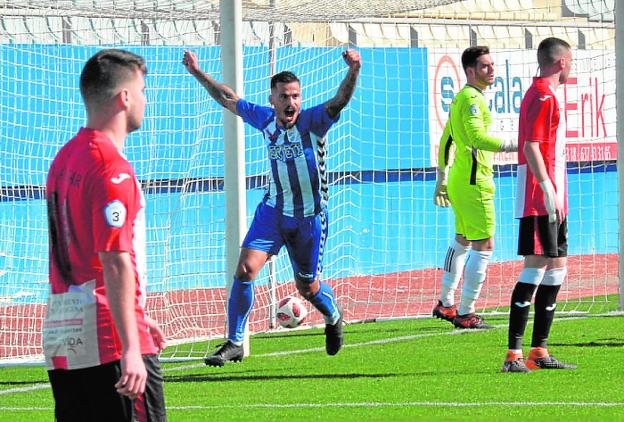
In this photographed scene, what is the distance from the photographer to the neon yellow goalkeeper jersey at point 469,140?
35.7ft

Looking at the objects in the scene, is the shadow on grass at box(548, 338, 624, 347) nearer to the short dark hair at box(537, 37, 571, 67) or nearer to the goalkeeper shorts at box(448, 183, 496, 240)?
the goalkeeper shorts at box(448, 183, 496, 240)

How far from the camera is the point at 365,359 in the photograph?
33.6ft


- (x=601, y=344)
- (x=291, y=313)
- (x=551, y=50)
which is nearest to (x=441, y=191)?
(x=291, y=313)

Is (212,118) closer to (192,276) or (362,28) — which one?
(192,276)

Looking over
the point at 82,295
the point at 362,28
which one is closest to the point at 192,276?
the point at 362,28

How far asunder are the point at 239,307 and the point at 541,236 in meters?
2.28

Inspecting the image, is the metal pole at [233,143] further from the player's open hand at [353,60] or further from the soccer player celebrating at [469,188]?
the soccer player celebrating at [469,188]

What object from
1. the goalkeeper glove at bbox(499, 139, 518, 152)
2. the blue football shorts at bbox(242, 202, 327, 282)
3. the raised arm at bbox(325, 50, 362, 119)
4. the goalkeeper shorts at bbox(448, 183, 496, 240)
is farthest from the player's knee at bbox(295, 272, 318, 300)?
the goalkeeper shorts at bbox(448, 183, 496, 240)

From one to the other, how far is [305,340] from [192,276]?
88.5 inches

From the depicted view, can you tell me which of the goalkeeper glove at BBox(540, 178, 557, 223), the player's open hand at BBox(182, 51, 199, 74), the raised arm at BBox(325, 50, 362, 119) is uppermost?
the player's open hand at BBox(182, 51, 199, 74)

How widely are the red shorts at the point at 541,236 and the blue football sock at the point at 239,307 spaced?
2053mm

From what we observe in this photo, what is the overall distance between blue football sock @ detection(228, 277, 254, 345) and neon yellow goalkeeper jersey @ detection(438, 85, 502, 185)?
230 centimetres

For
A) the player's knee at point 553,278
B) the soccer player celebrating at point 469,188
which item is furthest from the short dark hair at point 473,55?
the player's knee at point 553,278

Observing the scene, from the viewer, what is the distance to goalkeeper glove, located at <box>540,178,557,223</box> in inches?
338
